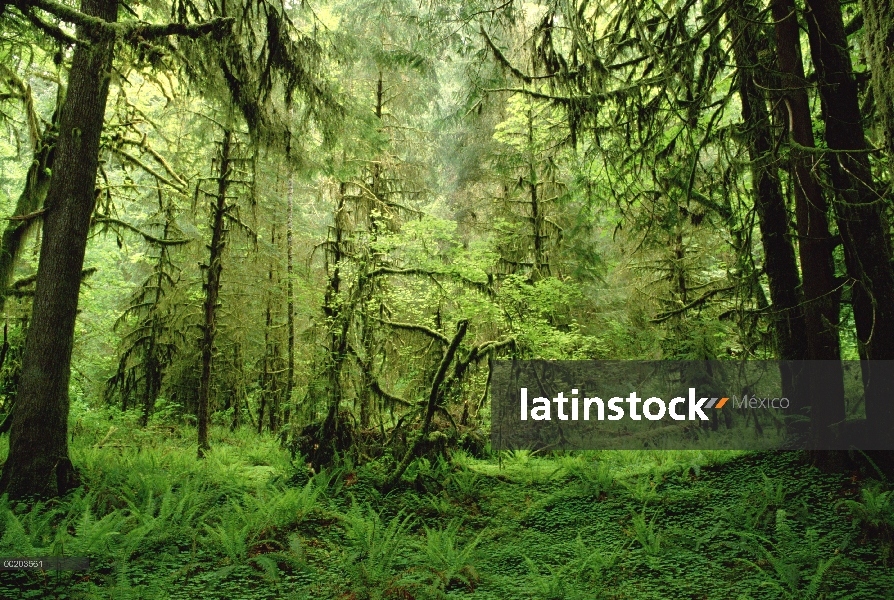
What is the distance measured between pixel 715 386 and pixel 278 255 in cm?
1072

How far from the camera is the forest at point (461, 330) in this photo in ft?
14.1

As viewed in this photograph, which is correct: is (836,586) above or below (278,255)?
below

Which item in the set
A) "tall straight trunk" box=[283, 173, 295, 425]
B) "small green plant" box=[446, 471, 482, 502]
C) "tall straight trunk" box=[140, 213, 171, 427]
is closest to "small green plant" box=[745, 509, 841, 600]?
"small green plant" box=[446, 471, 482, 502]

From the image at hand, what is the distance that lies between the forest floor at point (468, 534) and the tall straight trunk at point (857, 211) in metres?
1.04

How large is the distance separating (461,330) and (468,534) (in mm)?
2864

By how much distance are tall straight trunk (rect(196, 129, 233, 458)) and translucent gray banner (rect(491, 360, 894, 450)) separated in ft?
18.1

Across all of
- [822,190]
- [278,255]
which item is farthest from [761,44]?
[278,255]

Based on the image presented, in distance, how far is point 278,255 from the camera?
42.3 ft

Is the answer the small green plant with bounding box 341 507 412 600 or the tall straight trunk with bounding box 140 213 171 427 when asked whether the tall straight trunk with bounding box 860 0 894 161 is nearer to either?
the small green plant with bounding box 341 507 412 600

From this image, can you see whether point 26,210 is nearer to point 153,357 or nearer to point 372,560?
point 153,357

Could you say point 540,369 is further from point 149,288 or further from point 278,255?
point 149,288

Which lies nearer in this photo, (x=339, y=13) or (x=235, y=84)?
(x=235, y=84)

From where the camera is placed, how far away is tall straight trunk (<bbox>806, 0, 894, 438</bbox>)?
450 centimetres

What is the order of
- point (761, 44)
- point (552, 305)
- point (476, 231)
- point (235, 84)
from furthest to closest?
point (476, 231)
point (552, 305)
point (235, 84)
point (761, 44)
